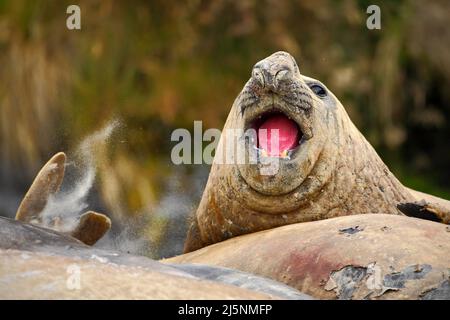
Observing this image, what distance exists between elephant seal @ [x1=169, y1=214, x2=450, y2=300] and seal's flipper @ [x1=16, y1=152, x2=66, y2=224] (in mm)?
987

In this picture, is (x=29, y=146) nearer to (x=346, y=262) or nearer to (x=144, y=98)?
(x=144, y=98)

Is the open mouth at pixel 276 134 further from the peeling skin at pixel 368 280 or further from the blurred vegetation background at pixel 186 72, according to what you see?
the blurred vegetation background at pixel 186 72

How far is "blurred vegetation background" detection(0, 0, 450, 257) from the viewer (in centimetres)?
1048

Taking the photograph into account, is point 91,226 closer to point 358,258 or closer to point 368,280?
point 358,258

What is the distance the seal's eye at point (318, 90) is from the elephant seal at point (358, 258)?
2.66 ft

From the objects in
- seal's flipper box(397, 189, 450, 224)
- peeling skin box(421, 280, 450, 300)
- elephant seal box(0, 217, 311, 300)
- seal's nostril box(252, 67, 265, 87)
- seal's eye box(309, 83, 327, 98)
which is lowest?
peeling skin box(421, 280, 450, 300)

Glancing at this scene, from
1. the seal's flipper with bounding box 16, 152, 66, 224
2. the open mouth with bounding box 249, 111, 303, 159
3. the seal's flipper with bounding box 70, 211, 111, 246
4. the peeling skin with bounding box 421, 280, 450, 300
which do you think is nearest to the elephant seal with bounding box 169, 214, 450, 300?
the peeling skin with bounding box 421, 280, 450, 300

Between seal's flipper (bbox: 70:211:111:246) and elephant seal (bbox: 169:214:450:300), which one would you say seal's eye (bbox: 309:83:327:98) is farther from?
seal's flipper (bbox: 70:211:111:246)

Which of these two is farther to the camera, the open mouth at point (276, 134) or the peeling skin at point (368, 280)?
the open mouth at point (276, 134)

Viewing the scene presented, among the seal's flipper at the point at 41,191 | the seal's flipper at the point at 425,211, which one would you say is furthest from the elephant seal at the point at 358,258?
the seal's flipper at the point at 41,191

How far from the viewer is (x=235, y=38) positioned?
11984 millimetres

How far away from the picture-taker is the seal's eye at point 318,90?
18.0 ft

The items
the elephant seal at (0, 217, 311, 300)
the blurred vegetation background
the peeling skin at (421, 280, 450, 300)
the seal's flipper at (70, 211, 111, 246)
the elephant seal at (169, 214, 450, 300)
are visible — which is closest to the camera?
the elephant seal at (0, 217, 311, 300)

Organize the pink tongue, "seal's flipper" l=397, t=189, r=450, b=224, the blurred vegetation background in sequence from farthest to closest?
the blurred vegetation background < the pink tongue < "seal's flipper" l=397, t=189, r=450, b=224
